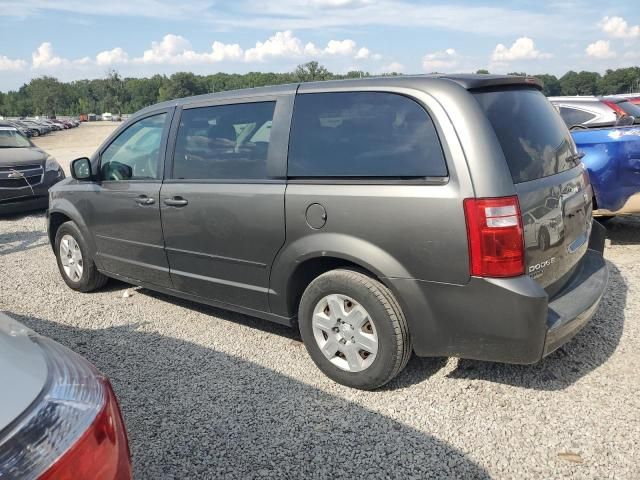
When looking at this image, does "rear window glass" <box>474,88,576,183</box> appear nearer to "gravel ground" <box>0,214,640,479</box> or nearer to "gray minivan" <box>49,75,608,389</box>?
"gray minivan" <box>49,75,608,389</box>

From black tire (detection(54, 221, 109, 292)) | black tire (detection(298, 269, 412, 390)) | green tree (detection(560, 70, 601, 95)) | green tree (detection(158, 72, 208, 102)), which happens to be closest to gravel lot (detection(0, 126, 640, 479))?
black tire (detection(298, 269, 412, 390))

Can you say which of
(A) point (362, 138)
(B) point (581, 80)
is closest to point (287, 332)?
(A) point (362, 138)

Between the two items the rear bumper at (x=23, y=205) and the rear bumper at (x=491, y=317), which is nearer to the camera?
the rear bumper at (x=491, y=317)

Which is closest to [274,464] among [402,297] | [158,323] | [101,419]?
[402,297]

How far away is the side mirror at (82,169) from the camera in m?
4.70

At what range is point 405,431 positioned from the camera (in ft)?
9.25

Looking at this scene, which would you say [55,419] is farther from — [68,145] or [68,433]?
[68,145]

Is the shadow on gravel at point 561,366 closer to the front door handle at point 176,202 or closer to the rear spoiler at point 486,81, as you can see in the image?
the rear spoiler at point 486,81

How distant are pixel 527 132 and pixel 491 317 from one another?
110 cm

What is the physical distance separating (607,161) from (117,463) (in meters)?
5.78

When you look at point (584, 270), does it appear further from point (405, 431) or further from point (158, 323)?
point (158, 323)

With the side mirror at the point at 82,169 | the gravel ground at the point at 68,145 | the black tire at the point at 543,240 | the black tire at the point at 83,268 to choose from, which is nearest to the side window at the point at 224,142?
the side mirror at the point at 82,169

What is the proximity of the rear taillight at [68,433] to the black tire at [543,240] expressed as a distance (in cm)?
221

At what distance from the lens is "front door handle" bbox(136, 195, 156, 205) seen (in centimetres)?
414
